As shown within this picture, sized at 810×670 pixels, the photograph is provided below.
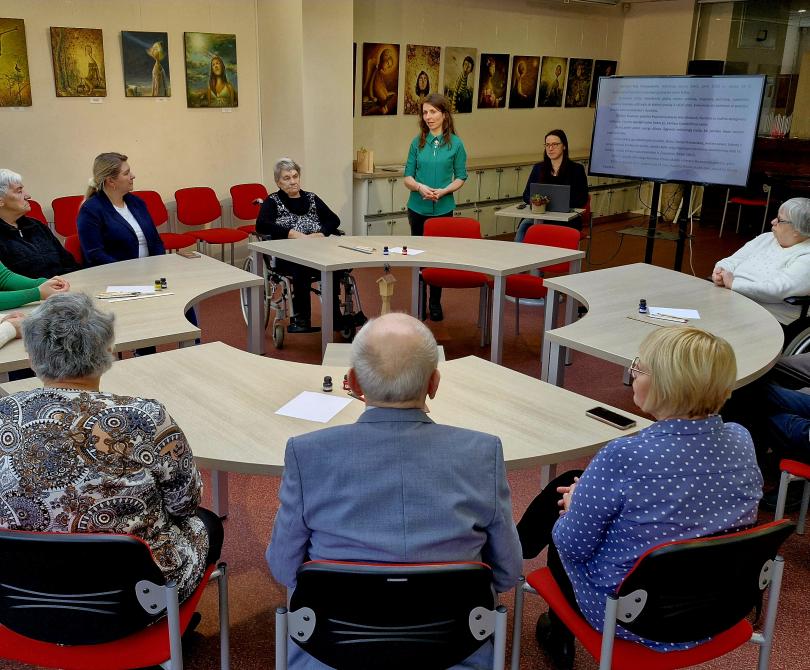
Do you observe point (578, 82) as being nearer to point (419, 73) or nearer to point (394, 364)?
Answer: point (419, 73)

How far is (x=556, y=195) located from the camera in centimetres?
666

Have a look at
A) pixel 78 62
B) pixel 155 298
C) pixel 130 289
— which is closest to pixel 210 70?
pixel 78 62

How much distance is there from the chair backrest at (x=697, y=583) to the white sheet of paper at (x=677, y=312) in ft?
7.24

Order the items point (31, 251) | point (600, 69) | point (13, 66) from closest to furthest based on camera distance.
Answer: point (31, 251), point (13, 66), point (600, 69)

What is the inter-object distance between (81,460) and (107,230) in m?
3.36

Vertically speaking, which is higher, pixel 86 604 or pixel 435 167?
pixel 435 167

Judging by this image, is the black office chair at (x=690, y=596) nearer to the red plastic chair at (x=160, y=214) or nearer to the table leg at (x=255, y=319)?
the table leg at (x=255, y=319)

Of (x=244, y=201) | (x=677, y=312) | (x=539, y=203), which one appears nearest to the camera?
(x=677, y=312)

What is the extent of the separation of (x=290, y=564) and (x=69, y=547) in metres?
0.49

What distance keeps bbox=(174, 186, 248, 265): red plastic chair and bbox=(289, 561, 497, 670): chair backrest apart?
576cm

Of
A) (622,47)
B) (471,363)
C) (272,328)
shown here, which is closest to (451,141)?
(272,328)

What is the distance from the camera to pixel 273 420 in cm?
265

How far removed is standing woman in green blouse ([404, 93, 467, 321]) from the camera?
635 centimetres

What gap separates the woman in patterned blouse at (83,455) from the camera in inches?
70.5
